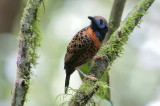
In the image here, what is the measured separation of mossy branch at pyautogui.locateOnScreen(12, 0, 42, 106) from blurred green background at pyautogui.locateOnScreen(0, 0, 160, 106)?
4.78m

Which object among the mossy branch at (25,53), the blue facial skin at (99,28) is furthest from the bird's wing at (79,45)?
the mossy branch at (25,53)

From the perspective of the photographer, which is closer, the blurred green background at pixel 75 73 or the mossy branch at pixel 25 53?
the mossy branch at pixel 25 53

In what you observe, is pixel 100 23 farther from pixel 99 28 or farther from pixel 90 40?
pixel 90 40

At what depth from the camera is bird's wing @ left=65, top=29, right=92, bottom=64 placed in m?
3.33

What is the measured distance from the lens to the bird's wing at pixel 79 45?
10.9 ft

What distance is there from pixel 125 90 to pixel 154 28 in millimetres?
2107

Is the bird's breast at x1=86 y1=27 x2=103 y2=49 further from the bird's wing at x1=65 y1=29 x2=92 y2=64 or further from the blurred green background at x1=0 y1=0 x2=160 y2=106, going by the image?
the blurred green background at x1=0 y1=0 x2=160 y2=106

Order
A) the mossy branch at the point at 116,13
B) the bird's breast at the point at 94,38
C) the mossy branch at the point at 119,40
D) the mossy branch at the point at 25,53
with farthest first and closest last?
1. the bird's breast at the point at 94,38
2. the mossy branch at the point at 116,13
3. the mossy branch at the point at 119,40
4. the mossy branch at the point at 25,53

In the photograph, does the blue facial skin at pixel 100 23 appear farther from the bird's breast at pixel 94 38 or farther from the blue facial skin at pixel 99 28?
the bird's breast at pixel 94 38

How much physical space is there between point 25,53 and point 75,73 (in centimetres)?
564

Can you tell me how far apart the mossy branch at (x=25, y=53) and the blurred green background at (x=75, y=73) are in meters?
4.78

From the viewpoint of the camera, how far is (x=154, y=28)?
7.02m

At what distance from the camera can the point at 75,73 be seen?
24.3ft

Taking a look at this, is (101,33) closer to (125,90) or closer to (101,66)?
(101,66)
